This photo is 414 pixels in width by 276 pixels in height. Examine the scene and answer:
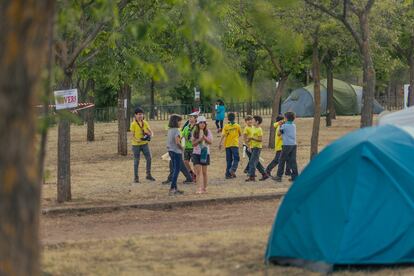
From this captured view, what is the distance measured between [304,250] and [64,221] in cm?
543

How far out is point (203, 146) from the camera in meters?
15.9

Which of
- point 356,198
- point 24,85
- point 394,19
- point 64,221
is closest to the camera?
point 24,85

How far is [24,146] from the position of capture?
4.18 meters

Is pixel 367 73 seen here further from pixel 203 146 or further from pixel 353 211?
pixel 353 211

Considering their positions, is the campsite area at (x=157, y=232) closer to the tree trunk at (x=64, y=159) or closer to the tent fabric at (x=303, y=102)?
the tree trunk at (x=64, y=159)

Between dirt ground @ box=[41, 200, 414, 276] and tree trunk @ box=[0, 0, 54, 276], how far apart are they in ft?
15.0

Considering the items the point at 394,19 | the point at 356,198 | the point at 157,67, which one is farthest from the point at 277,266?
the point at 394,19

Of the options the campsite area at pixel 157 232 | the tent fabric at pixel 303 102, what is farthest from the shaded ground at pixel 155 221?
the tent fabric at pixel 303 102

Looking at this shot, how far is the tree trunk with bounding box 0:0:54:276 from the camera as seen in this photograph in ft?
13.4

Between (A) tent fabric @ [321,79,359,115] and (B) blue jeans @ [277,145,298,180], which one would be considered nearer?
(B) blue jeans @ [277,145,298,180]

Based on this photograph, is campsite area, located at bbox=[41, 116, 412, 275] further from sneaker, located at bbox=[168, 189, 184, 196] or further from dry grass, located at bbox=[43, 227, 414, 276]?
sneaker, located at bbox=[168, 189, 184, 196]

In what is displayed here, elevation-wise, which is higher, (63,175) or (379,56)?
(379,56)

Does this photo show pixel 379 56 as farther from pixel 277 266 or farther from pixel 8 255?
pixel 8 255

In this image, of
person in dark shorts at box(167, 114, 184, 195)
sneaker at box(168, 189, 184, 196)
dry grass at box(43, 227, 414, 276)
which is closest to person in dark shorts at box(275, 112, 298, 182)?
person in dark shorts at box(167, 114, 184, 195)
